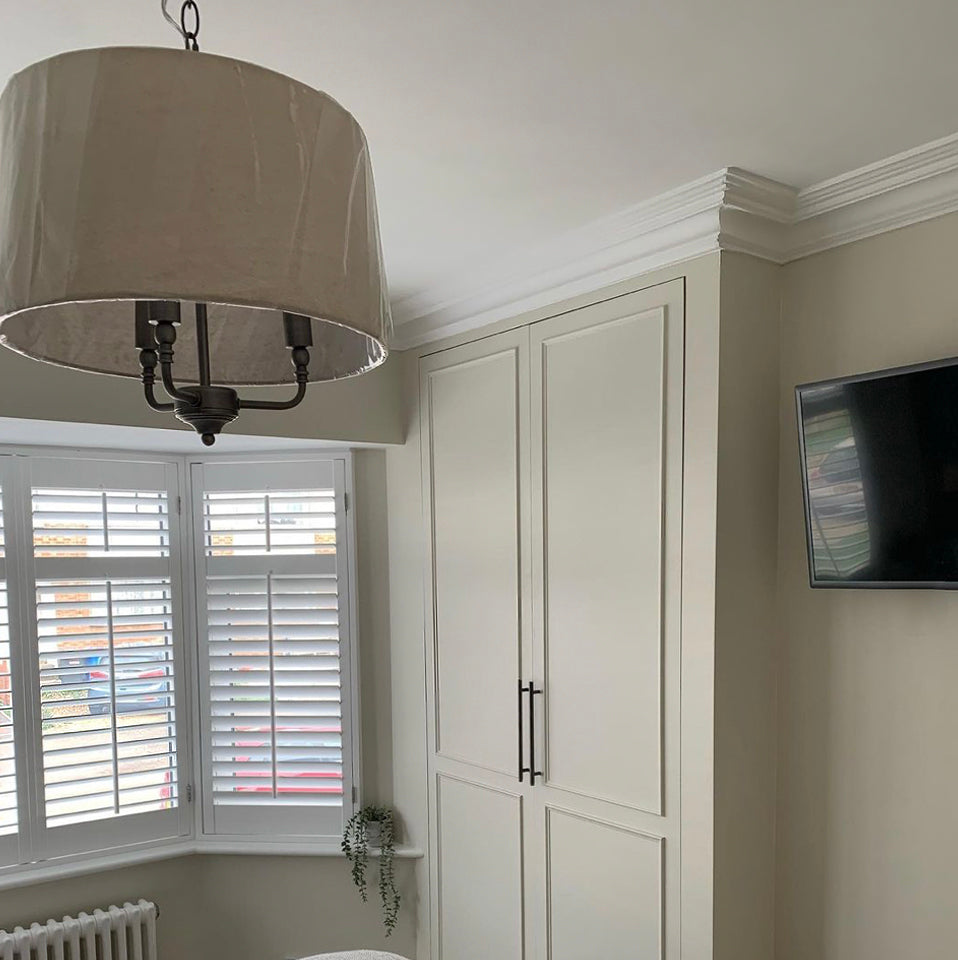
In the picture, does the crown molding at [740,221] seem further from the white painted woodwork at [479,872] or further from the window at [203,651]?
the white painted woodwork at [479,872]

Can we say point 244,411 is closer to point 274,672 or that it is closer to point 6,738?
point 274,672

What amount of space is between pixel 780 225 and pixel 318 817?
2.66 metres

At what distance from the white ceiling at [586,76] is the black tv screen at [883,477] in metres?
0.54

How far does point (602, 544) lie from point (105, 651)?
1.90m

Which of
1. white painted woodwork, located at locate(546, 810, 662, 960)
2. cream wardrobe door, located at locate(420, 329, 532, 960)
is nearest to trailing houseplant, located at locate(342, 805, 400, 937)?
cream wardrobe door, located at locate(420, 329, 532, 960)

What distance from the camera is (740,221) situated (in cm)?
215

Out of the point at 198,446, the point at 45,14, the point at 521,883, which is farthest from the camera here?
the point at 198,446

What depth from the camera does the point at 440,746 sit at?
311cm

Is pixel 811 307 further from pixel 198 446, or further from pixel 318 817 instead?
pixel 318 817

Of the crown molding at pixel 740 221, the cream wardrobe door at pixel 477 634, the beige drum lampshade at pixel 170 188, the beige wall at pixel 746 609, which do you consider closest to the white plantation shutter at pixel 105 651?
the cream wardrobe door at pixel 477 634

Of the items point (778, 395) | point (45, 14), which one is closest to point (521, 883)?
point (778, 395)

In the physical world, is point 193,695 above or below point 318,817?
above

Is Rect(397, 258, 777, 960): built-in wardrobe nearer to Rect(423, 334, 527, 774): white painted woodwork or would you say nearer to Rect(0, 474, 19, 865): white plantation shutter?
Rect(423, 334, 527, 774): white painted woodwork

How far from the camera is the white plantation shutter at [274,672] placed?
3.34 meters
